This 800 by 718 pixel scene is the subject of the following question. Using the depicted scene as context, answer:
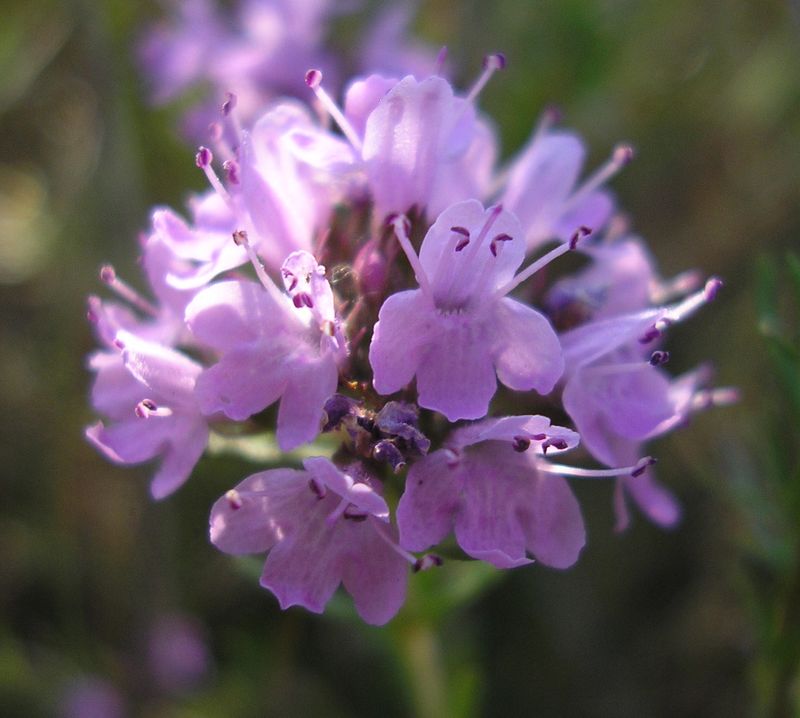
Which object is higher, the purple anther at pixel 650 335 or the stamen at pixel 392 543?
the stamen at pixel 392 543

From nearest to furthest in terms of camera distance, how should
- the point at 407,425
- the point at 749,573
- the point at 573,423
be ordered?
the point at 407,425 < the point at 573,423 < the point at 749,573

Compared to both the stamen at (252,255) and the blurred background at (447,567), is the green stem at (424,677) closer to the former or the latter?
the blurred background at (447,567)

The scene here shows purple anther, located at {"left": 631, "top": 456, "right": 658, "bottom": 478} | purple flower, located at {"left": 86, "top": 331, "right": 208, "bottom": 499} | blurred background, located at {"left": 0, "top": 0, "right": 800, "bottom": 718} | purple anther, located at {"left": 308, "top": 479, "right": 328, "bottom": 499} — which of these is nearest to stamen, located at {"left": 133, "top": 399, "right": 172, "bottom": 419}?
purple flower, located at {"left": 86, "top": 331, "right": 208, "bottom": 499}

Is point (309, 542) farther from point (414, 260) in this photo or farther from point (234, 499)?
point (414, 260)

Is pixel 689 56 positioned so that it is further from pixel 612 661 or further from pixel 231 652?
pixel 231 652

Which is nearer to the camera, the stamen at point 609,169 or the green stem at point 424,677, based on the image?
the stamen at point 609,169

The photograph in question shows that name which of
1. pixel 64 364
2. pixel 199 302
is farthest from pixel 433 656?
pixel 64 364

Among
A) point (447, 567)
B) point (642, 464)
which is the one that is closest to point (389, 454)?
point (642, 464)

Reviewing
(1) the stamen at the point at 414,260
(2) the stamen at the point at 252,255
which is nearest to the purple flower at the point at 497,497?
(1) the stamen at the point at 414,260
